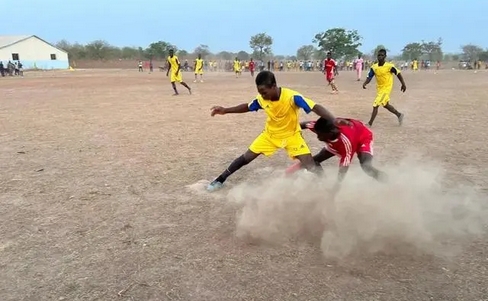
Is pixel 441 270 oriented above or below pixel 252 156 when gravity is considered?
below

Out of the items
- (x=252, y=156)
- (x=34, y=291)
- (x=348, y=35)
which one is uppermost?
(x=348, y=35)

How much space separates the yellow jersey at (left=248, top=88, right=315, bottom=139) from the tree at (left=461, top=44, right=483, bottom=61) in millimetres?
87053

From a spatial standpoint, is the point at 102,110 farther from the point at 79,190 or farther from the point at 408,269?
the point at 408,269

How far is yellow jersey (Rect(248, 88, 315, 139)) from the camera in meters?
4.44

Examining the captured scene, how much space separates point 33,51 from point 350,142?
7717cm

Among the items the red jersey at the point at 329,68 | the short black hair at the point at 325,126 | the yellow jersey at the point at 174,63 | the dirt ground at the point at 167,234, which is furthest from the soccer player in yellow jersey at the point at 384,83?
the red jersey at the point at 329,68

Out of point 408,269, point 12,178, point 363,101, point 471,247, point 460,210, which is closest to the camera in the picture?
point 408,269

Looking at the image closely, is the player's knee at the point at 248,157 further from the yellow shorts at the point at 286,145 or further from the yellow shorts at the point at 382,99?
the yellow shorts at the point at 382,99

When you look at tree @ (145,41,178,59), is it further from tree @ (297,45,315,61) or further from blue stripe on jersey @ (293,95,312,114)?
blue stripe on jersey @ (293,95,312,114)

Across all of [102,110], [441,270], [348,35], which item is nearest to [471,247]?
[441,270]

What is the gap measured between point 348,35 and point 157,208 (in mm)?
72390

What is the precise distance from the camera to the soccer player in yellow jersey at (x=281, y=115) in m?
4.34

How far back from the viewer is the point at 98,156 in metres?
7.02

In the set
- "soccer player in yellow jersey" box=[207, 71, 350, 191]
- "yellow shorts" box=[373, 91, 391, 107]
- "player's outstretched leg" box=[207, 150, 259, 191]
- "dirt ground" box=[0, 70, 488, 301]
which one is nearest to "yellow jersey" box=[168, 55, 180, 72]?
"dirt ground" box=[0, 70, 488, 301]
